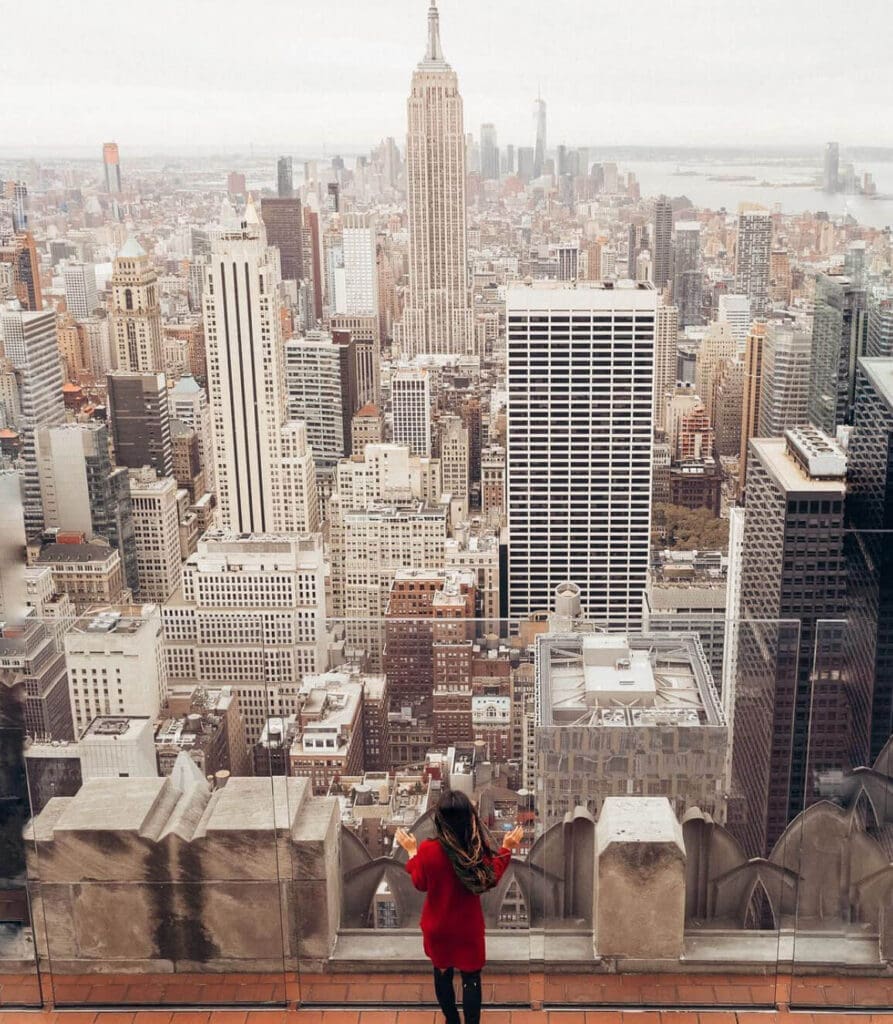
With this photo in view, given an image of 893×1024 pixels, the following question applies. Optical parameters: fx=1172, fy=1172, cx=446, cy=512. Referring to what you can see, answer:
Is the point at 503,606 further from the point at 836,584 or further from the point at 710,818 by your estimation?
the point at 710,818

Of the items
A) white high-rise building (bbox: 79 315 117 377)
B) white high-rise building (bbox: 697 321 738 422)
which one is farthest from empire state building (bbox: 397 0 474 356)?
white high-rise building (bbox: 697 321 738 422)

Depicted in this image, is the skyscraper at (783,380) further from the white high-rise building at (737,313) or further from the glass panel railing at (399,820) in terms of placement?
the glass panel railing at (399,820)

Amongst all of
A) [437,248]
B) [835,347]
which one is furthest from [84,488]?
[437,248]

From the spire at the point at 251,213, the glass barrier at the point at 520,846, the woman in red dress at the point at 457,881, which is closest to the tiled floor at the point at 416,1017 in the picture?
the glass barrier at the point at 520,846

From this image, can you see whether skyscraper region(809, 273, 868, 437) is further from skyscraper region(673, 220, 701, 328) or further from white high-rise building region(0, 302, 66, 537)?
white high-rise building region(0, 302, 66, 537)

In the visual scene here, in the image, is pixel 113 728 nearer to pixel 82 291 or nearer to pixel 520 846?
pixel 520 846

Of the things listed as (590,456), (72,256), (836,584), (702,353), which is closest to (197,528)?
(72,256)

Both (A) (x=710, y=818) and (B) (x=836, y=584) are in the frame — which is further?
(B) (x=836, y=584)
